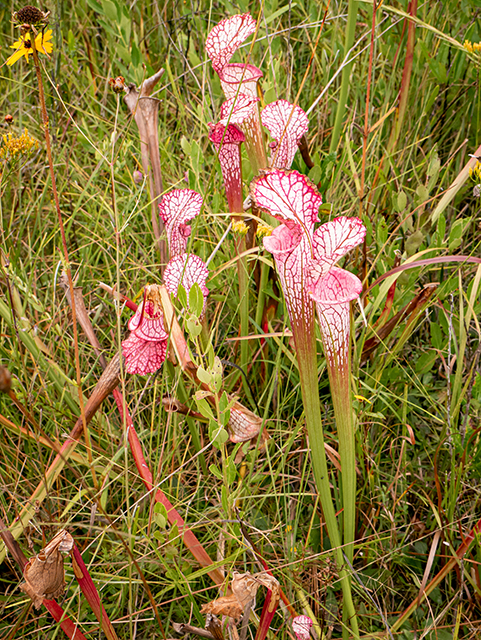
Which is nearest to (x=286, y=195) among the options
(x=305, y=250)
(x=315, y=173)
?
(x=305, y=250)

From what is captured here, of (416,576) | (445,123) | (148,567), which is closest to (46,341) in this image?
(148,567)

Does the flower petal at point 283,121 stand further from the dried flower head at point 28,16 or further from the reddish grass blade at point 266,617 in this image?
the reddish grass blade at point 266,617

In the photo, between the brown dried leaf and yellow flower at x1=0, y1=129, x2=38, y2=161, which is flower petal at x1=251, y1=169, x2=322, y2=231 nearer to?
the brown dried leaf

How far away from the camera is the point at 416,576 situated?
1.18 m

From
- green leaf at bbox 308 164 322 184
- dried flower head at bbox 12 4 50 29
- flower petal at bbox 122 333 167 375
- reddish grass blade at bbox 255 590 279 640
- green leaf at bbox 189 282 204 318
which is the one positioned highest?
dried flower head at bbox 12 4 50 29

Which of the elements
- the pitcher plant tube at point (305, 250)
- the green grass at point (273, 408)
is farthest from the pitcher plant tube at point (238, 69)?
the pitcher plant tube at point (305, 250)

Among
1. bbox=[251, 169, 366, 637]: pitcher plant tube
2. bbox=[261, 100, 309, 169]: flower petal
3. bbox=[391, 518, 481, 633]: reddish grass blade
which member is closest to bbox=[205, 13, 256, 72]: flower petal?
bbox=[261, 100, 309, 169]: flower petal

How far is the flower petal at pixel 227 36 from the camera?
1.08 m

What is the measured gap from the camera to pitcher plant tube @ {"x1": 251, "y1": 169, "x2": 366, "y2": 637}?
787 mm

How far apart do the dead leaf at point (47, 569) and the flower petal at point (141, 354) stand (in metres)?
0.31

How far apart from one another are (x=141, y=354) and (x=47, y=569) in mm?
393

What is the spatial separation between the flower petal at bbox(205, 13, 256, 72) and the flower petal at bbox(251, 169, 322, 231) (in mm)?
473

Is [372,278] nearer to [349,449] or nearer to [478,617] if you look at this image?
[349,449]

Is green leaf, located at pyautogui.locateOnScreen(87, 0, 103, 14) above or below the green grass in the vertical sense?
above
